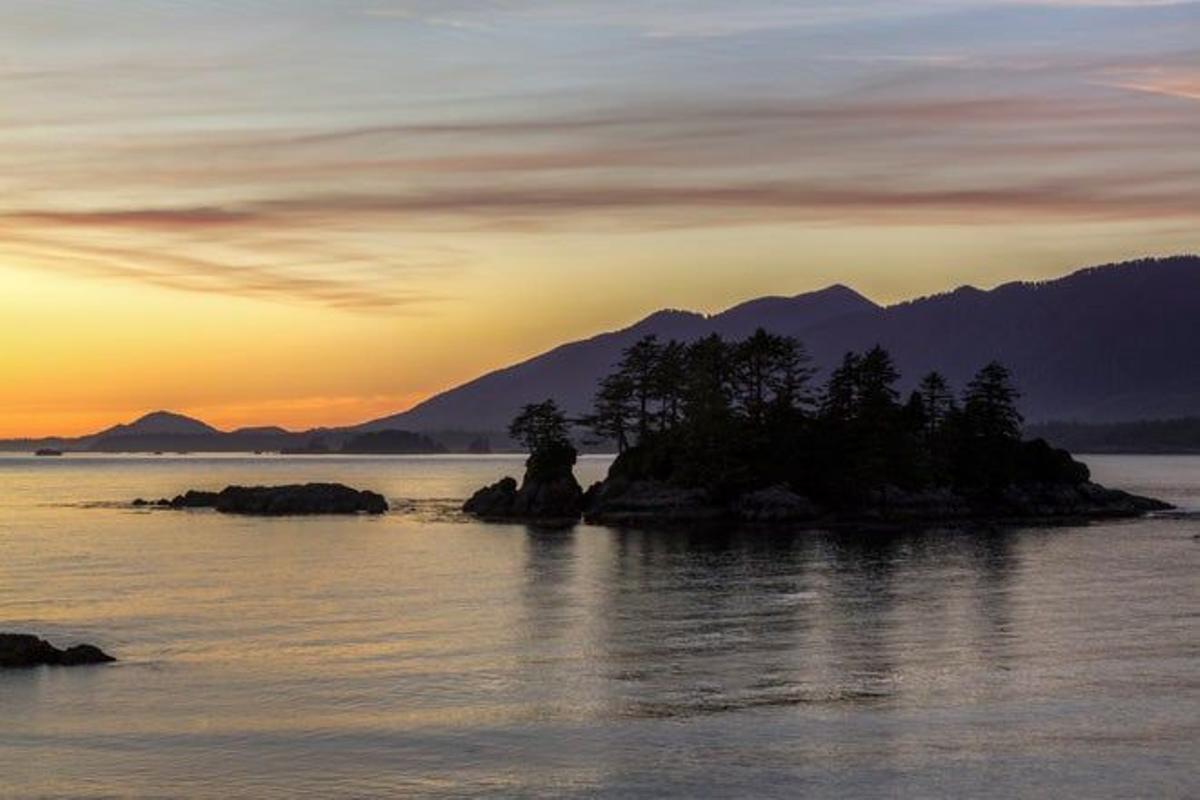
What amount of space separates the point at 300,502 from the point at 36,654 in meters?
122

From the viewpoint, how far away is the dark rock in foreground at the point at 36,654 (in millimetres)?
54281

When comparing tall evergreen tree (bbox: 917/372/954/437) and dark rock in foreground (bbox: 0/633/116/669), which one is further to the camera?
tall evergreen tree (bbox: 917/372/954/437)

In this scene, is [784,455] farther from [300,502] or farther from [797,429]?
[300,502]

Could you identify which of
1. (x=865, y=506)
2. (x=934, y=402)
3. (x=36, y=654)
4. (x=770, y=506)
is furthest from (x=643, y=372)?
(x=36, y=654)

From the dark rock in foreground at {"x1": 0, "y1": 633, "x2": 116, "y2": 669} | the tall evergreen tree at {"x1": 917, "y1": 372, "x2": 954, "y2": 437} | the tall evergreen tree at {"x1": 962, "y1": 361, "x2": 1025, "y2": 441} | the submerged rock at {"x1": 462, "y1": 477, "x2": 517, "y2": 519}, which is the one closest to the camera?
the dark rock in foreground at {"x1": 0, "y1": 633, "x2": 116, "y2": 669}

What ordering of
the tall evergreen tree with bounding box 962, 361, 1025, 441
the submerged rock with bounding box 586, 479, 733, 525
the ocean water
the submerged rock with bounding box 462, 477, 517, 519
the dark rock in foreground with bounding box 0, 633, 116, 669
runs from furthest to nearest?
the tall evergreen tree with bounding box 962, 361, 1025, 441 → the submerged rock with bounding box 462, 477, 517, 519 → the submerged rock with bounding box 586, 479, 733, 525 → the dark rock in foreground with bounding box 0, 633, 116, 669 → the ocean water

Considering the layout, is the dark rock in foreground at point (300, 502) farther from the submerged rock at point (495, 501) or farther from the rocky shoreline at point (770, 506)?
the rocky shoreline at point (770, 506)

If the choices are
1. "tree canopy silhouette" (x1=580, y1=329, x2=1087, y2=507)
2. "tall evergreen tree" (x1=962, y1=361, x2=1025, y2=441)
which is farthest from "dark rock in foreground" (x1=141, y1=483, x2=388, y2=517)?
"tall evergreen tree" (x1=962, y1=361, x2=1025, y2=441)

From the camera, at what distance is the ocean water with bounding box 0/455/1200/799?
3872 centimetres

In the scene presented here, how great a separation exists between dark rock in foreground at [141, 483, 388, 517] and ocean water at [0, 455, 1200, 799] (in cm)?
7166

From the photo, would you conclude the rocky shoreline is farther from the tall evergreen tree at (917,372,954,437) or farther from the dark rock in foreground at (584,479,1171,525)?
the tall evergreen tree at (917,372,954,437)

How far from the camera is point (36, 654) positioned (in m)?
54.8

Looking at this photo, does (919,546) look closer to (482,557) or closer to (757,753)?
(482,557)

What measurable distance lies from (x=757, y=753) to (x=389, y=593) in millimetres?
44753
